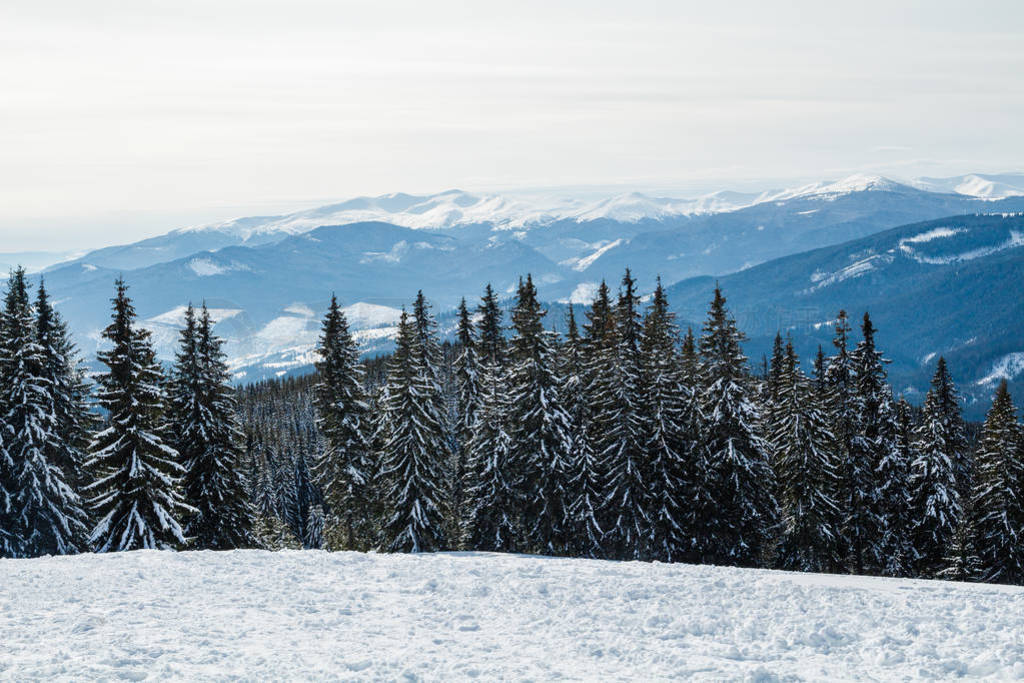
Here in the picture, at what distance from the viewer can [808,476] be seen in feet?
123

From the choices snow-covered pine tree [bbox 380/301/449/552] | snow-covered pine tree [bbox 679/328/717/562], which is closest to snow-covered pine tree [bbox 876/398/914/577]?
snow-covered pine tree [bbox 679/328/717/562]

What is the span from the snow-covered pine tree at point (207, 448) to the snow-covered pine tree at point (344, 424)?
5264mm

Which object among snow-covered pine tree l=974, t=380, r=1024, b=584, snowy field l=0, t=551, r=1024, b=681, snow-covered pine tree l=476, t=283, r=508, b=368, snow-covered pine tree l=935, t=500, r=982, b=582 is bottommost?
snow-covered pine tree l=935, t=500, r=982, b=582

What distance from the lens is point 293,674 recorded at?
41.3 ft

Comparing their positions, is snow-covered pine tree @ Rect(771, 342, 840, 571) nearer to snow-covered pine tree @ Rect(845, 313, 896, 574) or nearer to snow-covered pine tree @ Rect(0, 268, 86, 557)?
snow-covered pine tree @ Rect(845, 313, 896, 574)

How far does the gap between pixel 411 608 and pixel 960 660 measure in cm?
1119

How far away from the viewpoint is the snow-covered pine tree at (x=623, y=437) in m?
36.3

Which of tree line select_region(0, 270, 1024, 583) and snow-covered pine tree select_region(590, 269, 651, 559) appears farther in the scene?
snow-covered pine tree select_region(590, 269, 651, 559)

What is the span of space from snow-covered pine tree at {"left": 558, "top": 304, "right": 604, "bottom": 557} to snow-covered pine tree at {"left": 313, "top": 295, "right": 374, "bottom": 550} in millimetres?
10631

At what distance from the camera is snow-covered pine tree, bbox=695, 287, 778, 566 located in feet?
121

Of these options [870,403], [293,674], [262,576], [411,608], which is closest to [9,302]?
[262,576]

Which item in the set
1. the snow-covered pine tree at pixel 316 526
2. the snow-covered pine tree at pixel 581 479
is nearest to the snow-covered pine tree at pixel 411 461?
the snow-covered pine tree at pixel 581 479

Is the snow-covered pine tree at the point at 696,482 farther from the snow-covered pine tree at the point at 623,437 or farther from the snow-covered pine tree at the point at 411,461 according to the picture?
the snow-covered pine tree at the point at 411,461

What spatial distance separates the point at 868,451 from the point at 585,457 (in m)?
15.6
